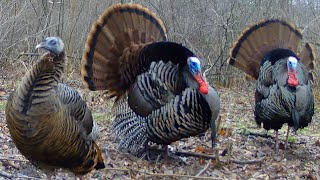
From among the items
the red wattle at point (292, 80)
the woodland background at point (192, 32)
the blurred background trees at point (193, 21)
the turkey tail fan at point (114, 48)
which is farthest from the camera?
the blurred background trees at point (193, 21)

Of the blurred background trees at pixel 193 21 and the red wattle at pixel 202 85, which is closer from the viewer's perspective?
the red wattle at pixel 202 85

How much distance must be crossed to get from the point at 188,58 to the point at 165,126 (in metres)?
0.66

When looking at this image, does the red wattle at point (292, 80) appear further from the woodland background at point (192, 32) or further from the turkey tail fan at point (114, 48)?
the turkey tail fan at point (114, 48)

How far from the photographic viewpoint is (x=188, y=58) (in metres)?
4.92

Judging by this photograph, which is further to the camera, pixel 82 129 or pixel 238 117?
pixel 238 117

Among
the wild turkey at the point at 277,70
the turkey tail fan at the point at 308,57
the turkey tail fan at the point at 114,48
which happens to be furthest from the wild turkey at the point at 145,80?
the turkey tail fan at the point at 308,57

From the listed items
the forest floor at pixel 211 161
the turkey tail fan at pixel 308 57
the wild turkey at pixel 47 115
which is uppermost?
the turkey tail fan at pixel 308 57

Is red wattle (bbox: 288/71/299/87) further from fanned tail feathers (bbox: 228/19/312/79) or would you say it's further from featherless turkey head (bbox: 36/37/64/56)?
featherless turkey head (bbox: 36/37/64/56)

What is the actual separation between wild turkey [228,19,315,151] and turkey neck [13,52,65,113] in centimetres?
296

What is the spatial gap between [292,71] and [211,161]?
4.37ft

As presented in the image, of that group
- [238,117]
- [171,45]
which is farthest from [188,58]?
[238,117]

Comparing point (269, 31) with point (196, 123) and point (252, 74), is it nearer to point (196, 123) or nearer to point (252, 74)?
point (252, 74)

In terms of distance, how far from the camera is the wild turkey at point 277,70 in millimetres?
5676

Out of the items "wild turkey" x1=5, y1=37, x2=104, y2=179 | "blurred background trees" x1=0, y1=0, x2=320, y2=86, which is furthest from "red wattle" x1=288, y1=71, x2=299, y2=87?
"blurred background trees" x1=0, y1=0, x2=320, y2=86
